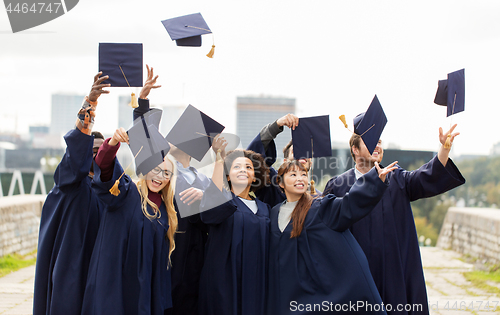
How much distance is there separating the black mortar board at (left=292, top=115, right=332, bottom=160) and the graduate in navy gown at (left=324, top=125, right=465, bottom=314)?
275mm

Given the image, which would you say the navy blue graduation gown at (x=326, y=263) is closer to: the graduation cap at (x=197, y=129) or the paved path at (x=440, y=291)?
the graduation cap at (x=197, y=129)

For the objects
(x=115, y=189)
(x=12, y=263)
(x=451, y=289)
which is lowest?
(x=451, y=289)

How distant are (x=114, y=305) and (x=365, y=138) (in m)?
2.16

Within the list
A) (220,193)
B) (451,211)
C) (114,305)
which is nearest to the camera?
(114,305)

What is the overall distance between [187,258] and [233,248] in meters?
0.58

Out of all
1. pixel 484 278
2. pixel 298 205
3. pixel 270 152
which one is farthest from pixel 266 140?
pixel 484 278

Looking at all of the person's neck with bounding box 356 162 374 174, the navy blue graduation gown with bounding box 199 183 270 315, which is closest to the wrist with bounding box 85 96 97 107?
the navy blue graduation gown with bounding box 199 183 270 315

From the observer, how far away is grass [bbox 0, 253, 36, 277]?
24.7 feet

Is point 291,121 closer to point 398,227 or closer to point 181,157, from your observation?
point 181,157

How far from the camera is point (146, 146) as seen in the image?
9.49 ft

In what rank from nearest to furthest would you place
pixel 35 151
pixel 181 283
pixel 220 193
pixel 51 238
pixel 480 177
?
1. pixel 220 193
2. pixel 51 238
3. pixel 181 283
4. pixel 480 177
5. pixel 35 151

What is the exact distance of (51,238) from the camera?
308cm

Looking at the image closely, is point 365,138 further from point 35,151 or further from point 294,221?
point 35,151

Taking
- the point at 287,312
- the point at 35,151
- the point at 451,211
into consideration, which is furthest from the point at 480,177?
the point at 35,151
